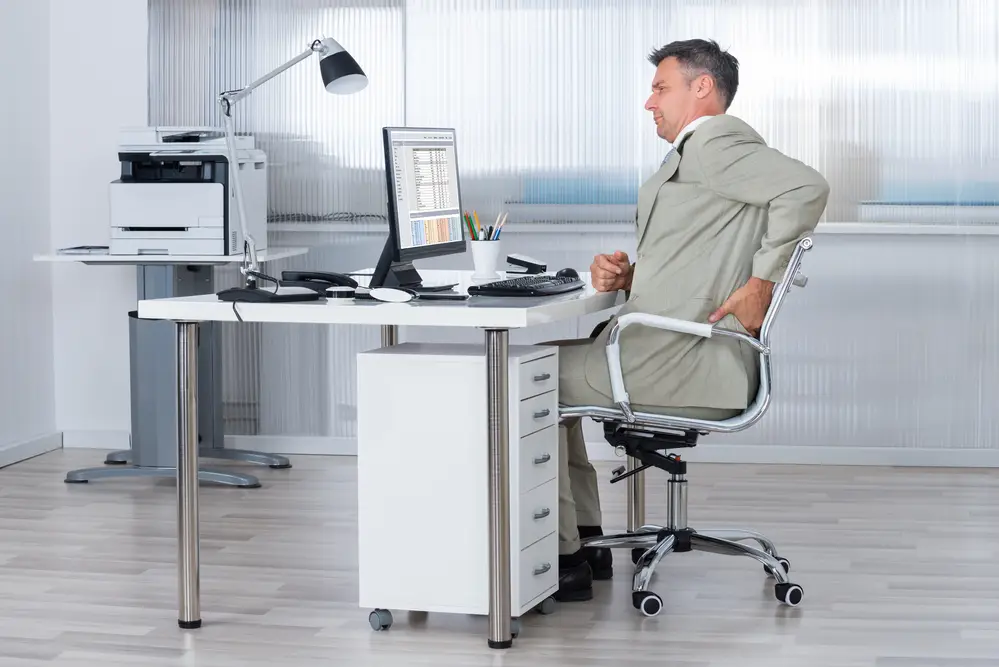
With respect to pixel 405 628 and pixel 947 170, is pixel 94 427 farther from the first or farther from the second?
pixel 947 170

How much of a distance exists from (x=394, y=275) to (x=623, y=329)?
0.62 metres

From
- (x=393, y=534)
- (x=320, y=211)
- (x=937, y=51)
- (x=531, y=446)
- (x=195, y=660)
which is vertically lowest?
(x=195, y=660)

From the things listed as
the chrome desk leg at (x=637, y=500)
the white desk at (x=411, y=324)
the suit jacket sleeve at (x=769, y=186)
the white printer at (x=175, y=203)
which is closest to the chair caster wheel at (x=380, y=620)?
the white desk at (x=411, y=324)

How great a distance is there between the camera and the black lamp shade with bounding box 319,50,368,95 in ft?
11.2

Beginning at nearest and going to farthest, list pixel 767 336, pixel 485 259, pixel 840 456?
pixel 767 336
pixel 485 259
pixel 840 456

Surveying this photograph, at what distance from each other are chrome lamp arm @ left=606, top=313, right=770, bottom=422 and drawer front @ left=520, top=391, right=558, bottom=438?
0.47 ft

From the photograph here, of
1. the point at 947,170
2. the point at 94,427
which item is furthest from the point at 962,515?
the point at 94,427

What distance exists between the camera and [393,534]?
294 cm

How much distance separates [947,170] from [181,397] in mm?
3142

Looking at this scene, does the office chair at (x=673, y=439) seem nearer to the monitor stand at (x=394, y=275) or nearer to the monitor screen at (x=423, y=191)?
the monitor stand at (x=394, y=275)

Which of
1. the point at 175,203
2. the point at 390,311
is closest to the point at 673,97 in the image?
the point at 390,311

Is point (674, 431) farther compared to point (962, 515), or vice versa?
point (962, 515)

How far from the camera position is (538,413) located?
117 inches

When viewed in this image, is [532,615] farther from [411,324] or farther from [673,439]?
[411,324]
